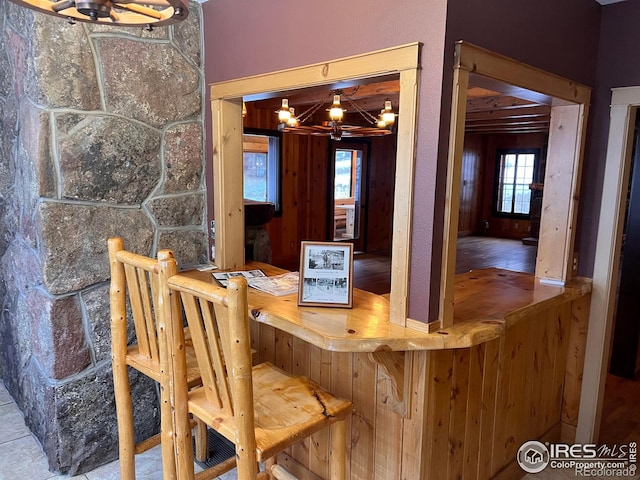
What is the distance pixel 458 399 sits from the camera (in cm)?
190

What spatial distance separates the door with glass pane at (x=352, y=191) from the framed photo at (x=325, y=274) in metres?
6.16

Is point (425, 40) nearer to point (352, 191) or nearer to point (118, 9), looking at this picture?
point (118, 9)

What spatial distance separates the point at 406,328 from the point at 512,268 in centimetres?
610

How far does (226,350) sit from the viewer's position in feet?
4.53

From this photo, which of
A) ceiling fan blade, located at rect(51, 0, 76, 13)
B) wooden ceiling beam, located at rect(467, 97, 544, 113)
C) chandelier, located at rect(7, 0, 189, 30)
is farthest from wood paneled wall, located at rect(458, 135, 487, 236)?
ceiling fan blade, located at rect(51, 0, 76, 13)

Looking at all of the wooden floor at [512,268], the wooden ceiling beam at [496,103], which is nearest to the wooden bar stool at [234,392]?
the wooden floor at [512,268]

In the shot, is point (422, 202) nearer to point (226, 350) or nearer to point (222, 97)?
point (226, 350)

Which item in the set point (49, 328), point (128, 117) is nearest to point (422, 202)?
point (128, 117)

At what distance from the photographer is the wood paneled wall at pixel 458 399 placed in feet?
5.88

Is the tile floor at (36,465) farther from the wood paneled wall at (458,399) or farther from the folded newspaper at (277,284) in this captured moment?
the folded newspaper at (277,284)

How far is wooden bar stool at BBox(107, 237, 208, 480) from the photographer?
1.73 metres

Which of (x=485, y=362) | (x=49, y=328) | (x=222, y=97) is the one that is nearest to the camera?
(x=485, y=362)

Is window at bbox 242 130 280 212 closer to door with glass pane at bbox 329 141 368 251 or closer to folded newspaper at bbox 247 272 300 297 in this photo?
door with glass pane at bbox 329 141 368 251

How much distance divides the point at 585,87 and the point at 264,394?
2.05m
